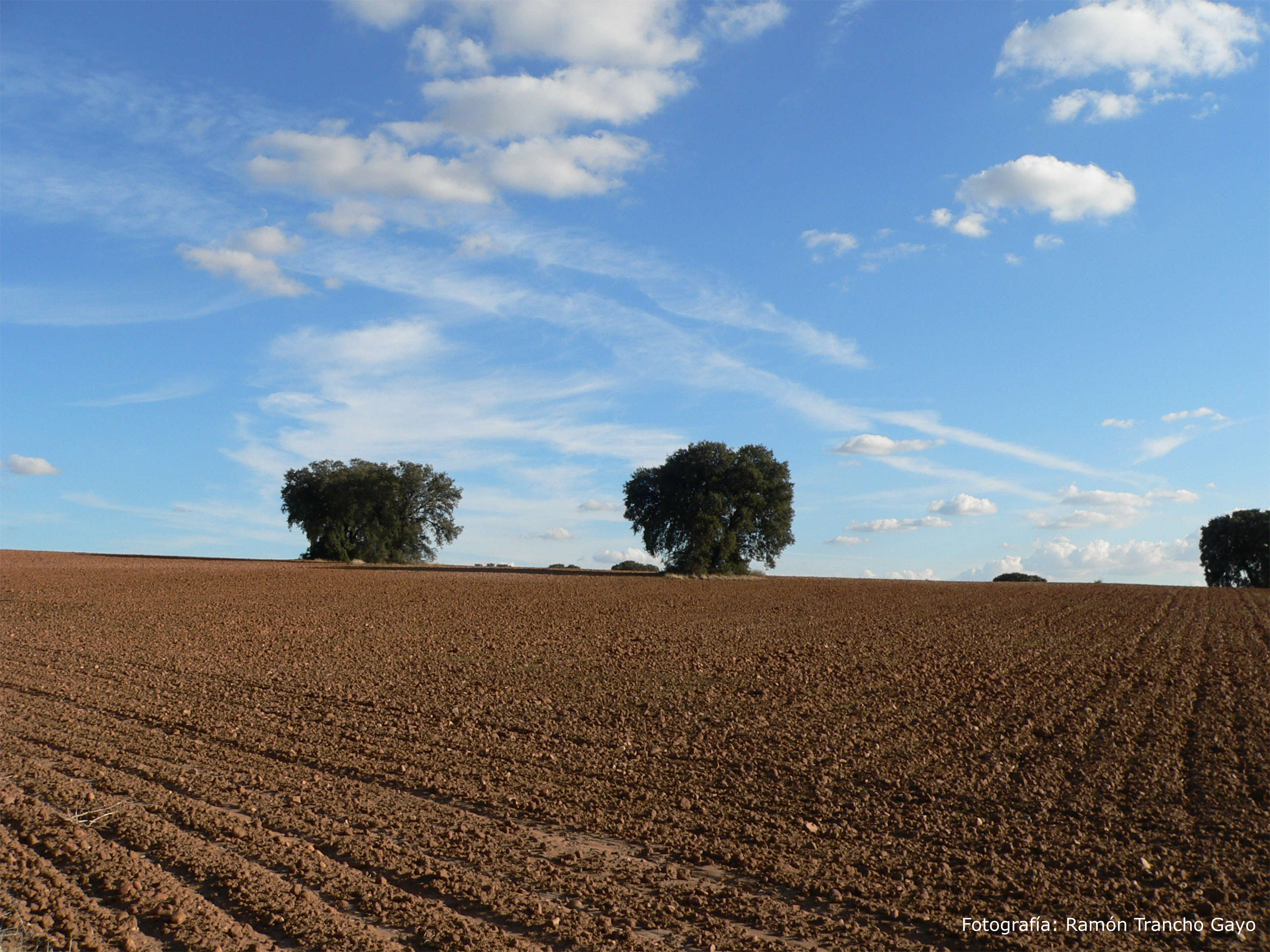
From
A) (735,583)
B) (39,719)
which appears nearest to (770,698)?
(39,719)

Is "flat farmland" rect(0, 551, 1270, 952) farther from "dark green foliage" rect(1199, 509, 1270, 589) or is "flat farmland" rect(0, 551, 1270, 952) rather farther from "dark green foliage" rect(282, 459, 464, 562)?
"dark green foliage" rect(1199, 509, 1270, 589)

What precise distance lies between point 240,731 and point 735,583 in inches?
1409

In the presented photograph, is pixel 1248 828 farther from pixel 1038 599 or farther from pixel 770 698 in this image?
pixel 1038 599

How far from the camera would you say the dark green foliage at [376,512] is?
58.9m

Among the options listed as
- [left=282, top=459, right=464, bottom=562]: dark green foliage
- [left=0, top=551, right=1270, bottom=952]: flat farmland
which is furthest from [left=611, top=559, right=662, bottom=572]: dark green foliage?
[left=0, top=551, right=1270, bottom=952]: flat farmland

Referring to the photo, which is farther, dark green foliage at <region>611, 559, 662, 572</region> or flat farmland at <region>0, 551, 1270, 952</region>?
dark green foliage at <region>611, 559, 662, 572</region>

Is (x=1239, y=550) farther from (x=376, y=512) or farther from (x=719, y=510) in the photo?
(x=376, y=512)

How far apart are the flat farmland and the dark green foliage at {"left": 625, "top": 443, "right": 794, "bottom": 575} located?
3316 centimetres

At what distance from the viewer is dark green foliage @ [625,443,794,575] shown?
5119 cm

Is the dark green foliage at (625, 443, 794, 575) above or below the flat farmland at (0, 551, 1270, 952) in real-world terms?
above

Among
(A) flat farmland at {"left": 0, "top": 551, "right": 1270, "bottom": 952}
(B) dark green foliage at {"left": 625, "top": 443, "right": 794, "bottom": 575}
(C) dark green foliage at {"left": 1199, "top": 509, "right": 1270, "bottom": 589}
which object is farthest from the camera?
(C) dark green foliage at {"left": 1199, "top": 509, "right": 1270, "bottom": 589}

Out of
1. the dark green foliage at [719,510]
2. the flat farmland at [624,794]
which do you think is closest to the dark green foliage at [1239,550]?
the dark green foliage at [719,510]

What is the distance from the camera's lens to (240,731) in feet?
33.7

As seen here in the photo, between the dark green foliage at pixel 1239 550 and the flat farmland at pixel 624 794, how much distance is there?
6134cm
